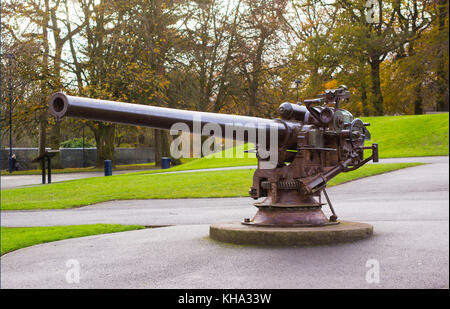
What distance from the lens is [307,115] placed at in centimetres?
611

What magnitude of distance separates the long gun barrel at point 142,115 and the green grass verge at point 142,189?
11032 millimetres

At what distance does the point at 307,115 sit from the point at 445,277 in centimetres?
233

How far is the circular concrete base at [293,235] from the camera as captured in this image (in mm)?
5648

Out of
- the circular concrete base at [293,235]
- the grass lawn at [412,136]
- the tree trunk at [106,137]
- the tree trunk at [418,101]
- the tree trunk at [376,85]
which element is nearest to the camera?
the circular concrete base at [293,235]

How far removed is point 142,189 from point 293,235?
46.0ft

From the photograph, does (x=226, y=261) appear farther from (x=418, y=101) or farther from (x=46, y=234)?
(x=418, y=101)

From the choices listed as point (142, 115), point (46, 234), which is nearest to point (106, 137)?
point (46, 234)

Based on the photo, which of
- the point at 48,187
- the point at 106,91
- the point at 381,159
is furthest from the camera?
the point at 106,91

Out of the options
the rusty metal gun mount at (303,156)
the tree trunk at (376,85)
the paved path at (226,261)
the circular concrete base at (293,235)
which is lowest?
the paved path at (226,261)

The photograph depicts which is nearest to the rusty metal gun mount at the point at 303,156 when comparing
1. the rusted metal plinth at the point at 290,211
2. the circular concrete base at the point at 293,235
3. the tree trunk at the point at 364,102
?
the rusted metal plinth at the point at 290,211

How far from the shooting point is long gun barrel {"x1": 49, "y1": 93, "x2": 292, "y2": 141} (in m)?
4.49

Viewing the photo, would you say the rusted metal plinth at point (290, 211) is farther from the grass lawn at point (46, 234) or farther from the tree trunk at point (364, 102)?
the tree trunk at point (364, 102)

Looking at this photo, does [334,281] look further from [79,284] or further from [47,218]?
[47,218]

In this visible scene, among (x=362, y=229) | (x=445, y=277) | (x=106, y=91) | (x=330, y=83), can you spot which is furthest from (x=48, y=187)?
(x=330, y=83)
